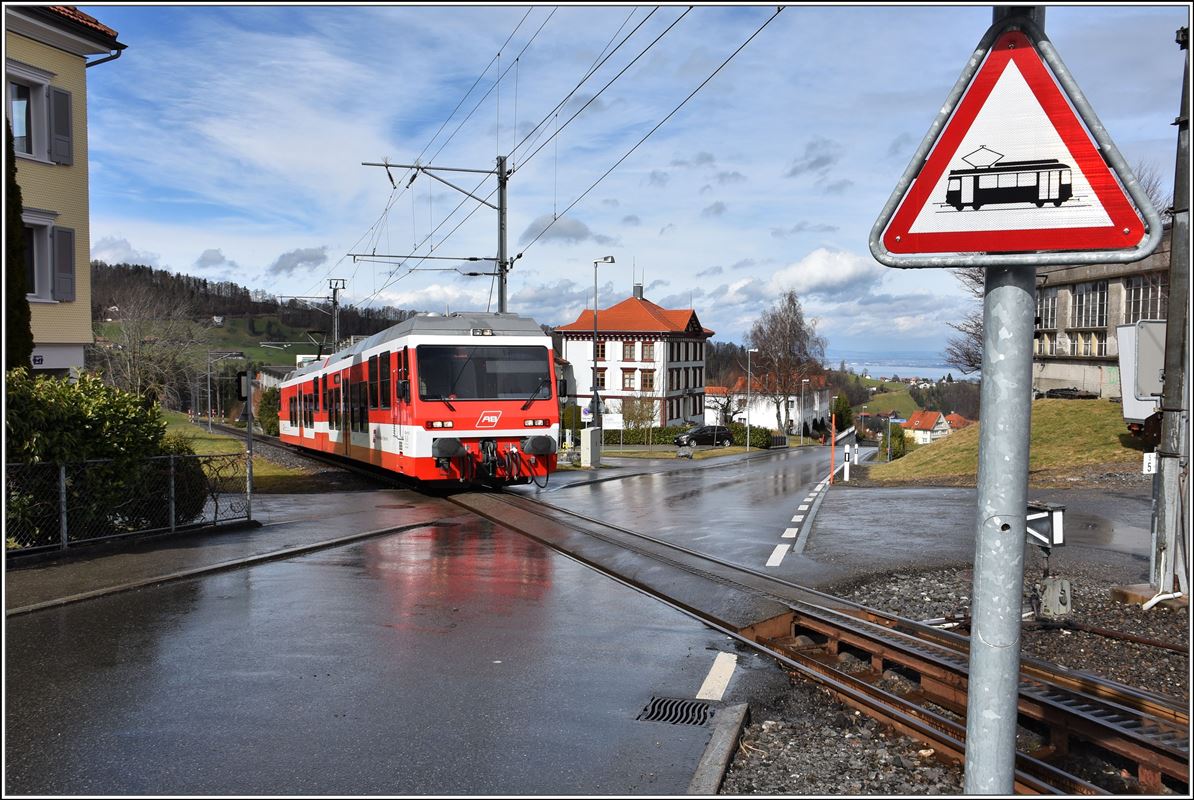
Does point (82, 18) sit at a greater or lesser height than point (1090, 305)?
greater

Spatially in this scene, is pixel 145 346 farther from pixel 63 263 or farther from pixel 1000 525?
pixel 1000 525

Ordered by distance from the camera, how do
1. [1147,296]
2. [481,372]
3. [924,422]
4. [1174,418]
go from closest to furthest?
[1174,418]
[481,372]
[1147,296]
[924,422]

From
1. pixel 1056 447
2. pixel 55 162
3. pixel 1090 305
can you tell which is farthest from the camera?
pixel 1090 305

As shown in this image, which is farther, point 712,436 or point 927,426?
point 927,426

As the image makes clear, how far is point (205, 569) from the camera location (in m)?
10.4

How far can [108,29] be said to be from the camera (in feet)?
74.5

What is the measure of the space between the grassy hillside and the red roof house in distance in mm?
112947

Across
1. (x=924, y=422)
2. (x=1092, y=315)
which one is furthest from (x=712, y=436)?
(x=924, y=422)

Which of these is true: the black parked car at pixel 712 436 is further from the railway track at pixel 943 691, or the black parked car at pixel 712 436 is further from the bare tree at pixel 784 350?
the railway track at pixel 943 691

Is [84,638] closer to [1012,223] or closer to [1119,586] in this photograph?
[1012,223]

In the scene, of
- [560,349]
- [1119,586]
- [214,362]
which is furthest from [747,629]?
[560,349]

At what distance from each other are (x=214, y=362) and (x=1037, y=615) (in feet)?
256

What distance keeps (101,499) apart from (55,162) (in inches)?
541

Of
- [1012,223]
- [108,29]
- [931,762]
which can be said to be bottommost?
[931,762]
